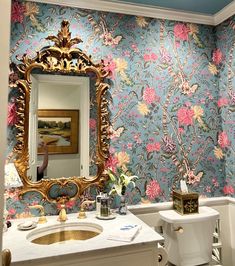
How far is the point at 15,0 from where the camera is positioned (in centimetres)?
187

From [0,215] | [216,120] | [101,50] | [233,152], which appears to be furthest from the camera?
[216,120]

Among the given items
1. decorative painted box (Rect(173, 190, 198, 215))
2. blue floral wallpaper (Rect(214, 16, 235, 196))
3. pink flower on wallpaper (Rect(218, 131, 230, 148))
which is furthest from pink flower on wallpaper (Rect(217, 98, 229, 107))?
decorative painted box (Rect(173, 190, 198, 215))

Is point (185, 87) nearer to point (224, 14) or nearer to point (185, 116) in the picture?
point (185, 116)

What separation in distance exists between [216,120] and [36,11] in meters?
1.81

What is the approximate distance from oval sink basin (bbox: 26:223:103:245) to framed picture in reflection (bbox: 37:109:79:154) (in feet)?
1.76

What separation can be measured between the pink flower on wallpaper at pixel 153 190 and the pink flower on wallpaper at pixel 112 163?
342 millimetres

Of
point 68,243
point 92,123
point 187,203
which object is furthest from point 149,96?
point 68,243

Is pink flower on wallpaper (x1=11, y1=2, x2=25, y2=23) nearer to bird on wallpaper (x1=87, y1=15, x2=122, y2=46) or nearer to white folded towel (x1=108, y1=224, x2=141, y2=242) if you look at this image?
bird on wallpaper (x1=87, y1=15, x2=122, y2=46)

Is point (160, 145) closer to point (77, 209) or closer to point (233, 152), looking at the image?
point (233, 152)

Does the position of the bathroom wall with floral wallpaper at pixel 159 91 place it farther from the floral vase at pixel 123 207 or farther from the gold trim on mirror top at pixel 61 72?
the floral vase at pixel 123 207

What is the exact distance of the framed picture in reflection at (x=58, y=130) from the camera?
1845mm

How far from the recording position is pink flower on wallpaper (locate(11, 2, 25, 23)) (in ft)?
6.09

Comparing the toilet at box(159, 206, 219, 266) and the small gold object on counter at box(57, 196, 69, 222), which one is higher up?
the small gold object on counter at box(57, 196, 69, 222)

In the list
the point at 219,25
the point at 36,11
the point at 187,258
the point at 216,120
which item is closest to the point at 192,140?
the point at 216,120
